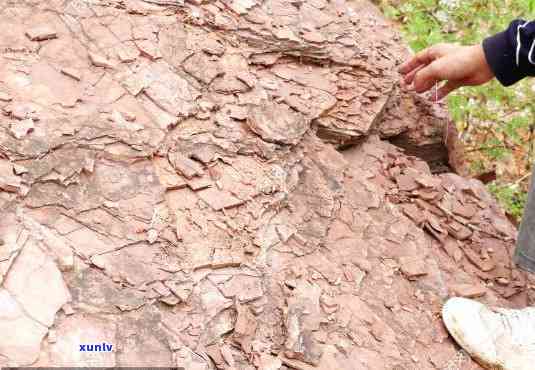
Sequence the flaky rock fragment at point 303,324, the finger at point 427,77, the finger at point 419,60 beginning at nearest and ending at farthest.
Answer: the flaky rock fragment at point 303,324, the finger at point 427,77, the finger at point 419,60

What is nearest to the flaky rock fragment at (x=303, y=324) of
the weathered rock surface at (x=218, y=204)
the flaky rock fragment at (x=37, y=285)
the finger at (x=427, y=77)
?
the weathered rock surface at (x=218, y=204)

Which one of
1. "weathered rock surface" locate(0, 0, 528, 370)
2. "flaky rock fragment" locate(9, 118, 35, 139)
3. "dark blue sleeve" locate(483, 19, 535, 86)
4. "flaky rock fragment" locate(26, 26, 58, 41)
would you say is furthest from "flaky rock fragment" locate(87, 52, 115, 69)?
"dark blue sleeve" locate(483, 19, 535, 86)

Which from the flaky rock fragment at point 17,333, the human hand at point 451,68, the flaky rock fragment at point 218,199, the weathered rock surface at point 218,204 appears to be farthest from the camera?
the human hand at point 451,68

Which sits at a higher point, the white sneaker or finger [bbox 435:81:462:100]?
finger [bbox 435:81:462:100]

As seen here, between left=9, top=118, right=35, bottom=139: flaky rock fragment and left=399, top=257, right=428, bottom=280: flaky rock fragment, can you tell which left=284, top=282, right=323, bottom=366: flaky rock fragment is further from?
left=9, top=118, right=35, bottom=139: flaky rock fragment

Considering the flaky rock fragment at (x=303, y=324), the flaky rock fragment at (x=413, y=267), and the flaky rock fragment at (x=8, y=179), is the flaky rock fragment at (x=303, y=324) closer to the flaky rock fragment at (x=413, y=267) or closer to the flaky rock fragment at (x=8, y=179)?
the flaky rock fragment at (x=413, y=267)

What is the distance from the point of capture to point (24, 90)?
201cm

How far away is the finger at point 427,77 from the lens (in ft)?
8.33

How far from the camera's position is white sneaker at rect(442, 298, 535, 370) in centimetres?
220

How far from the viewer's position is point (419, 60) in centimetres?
278

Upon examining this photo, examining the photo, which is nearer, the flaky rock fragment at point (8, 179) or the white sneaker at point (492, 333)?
the flaky rock fragment at point (8, 179)

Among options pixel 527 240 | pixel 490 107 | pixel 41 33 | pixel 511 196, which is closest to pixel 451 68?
pixel 527 240

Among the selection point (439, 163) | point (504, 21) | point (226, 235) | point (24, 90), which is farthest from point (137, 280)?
point (504, 21)

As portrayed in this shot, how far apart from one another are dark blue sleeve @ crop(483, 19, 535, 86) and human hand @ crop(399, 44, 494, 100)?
4 cm
